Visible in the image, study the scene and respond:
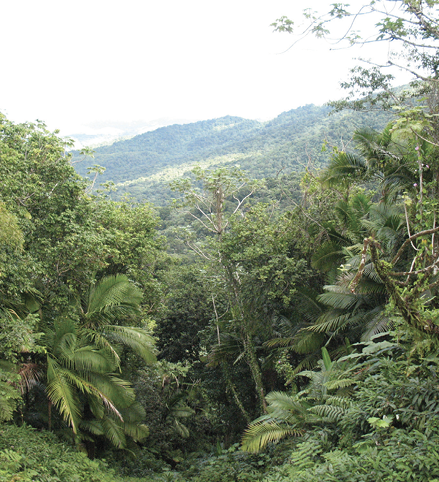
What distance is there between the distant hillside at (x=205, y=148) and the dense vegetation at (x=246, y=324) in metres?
A: 32.3

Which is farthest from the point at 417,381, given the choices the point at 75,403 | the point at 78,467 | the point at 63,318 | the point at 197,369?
the point at 197,369

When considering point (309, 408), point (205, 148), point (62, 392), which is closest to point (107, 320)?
point (62, 392)

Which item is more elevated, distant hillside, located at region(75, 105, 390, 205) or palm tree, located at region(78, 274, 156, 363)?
distant hillside, located at region(75, 105, 390, 205)

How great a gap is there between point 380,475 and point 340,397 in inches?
82.6

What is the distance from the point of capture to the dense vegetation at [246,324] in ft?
16.6

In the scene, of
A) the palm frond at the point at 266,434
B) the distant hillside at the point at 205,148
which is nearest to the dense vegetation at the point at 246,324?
the palm frond at the point at 266,434

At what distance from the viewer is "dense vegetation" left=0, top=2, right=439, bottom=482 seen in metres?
5.07

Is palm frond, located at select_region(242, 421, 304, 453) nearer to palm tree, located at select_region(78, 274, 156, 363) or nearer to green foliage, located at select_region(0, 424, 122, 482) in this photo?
green foliage, located at select_region(0, 424, 122, 482)

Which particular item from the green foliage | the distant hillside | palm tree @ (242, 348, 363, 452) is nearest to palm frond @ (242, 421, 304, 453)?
palm tree @ (242, 348, 363, 452)

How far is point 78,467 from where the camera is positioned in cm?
721

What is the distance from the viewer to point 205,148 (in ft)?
341

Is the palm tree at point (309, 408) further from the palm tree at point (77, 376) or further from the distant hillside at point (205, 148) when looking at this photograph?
the distant hillside at point (205, 148)

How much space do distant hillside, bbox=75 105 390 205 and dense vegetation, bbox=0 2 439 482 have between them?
106ft

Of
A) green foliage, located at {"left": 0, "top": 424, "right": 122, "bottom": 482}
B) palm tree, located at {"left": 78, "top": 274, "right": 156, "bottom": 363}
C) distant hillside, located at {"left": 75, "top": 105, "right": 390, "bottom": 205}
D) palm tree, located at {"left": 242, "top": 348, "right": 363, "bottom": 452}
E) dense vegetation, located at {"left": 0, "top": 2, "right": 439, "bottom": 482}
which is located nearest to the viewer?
dense vegetation, located at {"left": 0, "top": 2, "right": 439, "bottom": 482}
